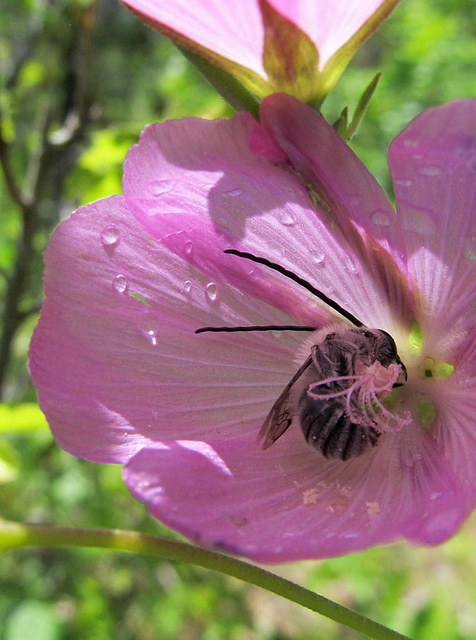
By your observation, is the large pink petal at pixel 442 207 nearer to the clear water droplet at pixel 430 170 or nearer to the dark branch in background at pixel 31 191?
the clear water droplet at pixel 430 170

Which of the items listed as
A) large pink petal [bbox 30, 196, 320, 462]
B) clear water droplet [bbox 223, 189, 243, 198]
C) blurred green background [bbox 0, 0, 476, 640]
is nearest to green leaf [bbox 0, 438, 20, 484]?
blurred green background [bbox 0, 0, 476, 640]

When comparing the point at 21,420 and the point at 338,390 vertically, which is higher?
the point at 338,390

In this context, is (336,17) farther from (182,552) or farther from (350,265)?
(182,552)

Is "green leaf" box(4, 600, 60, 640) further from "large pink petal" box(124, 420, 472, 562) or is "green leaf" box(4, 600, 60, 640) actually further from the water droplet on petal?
the water droplet on petal

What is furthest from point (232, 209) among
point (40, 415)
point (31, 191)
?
point (31, 191)

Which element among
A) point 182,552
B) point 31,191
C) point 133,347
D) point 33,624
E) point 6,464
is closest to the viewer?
point 182,552

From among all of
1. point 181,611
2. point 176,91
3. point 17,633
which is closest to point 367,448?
point 17,633
